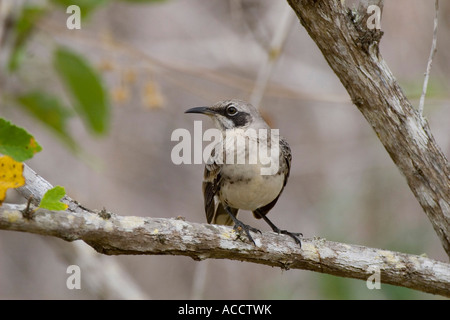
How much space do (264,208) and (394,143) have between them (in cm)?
196

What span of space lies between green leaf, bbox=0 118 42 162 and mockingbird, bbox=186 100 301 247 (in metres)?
2.02

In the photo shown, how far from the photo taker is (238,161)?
4523mm

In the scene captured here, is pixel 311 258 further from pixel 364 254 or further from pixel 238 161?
pixel 238 161

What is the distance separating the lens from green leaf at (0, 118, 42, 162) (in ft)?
8.46

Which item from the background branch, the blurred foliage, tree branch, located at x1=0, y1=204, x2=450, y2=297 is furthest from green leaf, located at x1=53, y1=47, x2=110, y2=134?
tree branch, located at x1=0, y1=204, x2=450, y2=297

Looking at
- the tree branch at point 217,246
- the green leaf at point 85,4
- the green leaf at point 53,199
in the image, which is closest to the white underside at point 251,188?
the tree branch at point 217,246

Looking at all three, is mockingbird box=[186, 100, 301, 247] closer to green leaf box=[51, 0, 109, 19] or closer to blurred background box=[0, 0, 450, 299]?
green leaf box=[51, 0, 109, 19]

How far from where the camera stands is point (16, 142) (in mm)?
2596

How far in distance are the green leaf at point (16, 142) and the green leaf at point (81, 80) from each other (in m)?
1.98

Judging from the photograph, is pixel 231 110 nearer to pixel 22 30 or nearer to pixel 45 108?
pixel 45 108

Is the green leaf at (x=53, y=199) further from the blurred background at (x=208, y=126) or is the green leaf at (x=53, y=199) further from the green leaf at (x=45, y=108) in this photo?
the blurred background at (x=208, y=126)

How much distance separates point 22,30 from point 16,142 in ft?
7.03

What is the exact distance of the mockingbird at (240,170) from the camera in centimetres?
451

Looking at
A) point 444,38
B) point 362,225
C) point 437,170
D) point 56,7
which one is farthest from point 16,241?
point 437,170
